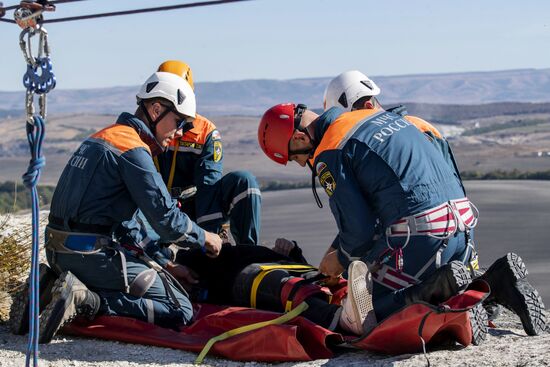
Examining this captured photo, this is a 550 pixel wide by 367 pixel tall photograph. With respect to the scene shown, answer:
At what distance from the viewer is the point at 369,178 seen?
5.59 metres

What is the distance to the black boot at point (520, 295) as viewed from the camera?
5613mm

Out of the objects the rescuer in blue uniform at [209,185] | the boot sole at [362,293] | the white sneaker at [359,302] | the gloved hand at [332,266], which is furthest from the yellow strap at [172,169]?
the boot sole at [362,293]

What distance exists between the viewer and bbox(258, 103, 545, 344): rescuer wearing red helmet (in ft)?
18.1

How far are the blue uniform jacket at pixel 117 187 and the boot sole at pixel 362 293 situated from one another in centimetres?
128

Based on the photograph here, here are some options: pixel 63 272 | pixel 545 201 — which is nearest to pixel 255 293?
pixel 63 272

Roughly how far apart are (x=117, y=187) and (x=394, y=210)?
173 cm

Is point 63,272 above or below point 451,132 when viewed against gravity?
above

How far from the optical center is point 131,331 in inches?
240

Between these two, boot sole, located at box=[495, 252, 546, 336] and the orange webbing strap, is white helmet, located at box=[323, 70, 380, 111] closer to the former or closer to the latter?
the orange webbing strap

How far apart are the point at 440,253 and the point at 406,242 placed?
9.4 inches

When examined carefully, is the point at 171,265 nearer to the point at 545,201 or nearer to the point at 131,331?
the point at 131,331

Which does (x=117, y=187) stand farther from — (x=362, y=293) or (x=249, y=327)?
(x=362, y=293)

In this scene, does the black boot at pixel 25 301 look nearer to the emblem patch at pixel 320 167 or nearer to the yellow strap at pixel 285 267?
the yellow strap at pixel 285 267

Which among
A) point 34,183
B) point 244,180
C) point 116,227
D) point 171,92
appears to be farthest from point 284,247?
point 34,183
